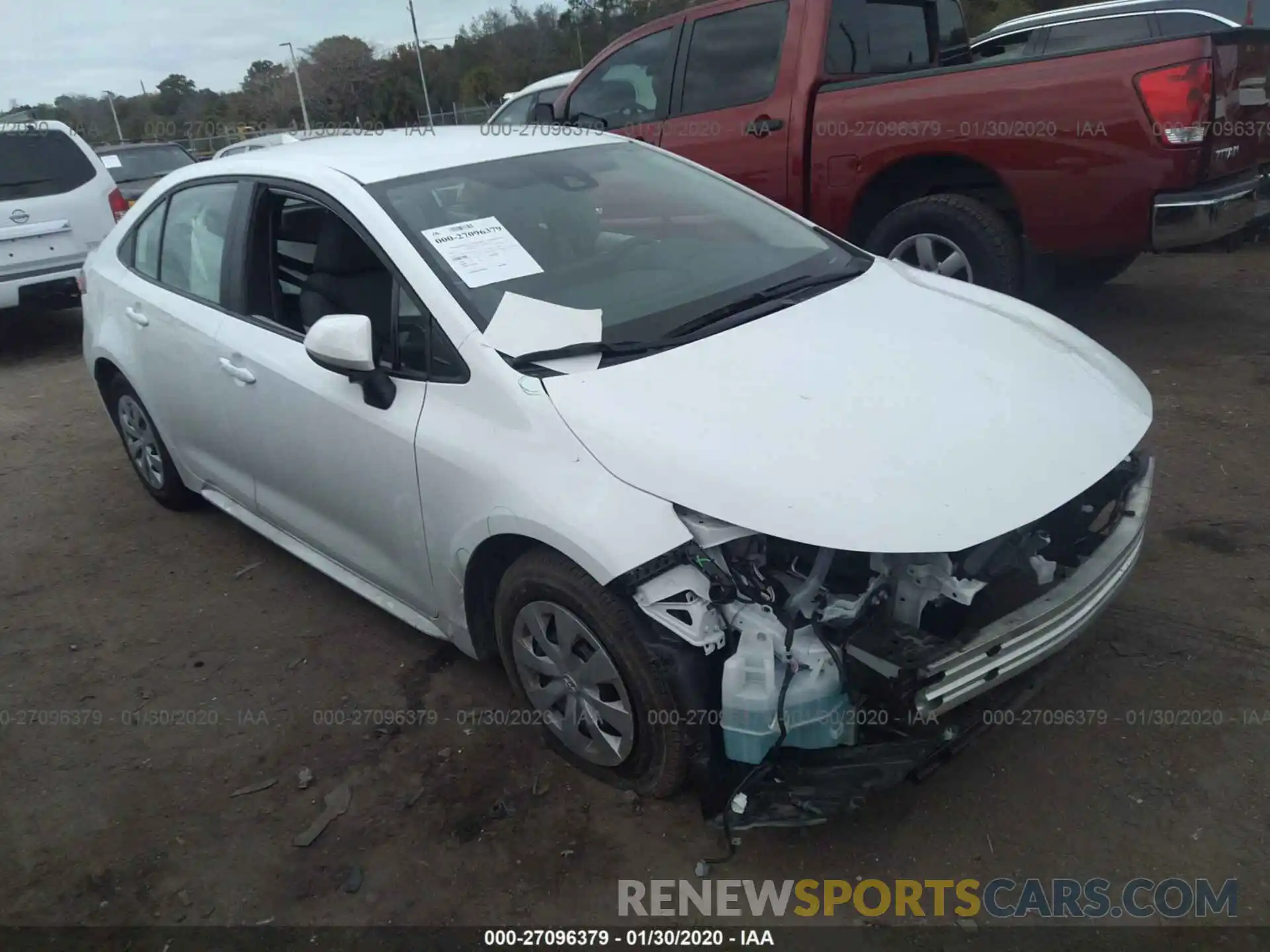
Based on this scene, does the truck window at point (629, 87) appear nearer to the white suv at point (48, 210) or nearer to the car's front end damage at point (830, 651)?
the white suv at point (48, 210)

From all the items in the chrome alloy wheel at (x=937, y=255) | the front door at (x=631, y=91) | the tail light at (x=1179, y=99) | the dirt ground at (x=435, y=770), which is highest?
the front door at (x=631, y=91)

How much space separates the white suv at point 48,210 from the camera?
7.51m

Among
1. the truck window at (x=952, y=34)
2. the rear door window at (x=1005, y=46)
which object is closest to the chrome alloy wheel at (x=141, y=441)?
the truck window at (x=952, y=34)

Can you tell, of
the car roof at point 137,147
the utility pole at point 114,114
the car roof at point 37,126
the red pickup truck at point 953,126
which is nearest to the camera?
the red pickup truck at point 953,126

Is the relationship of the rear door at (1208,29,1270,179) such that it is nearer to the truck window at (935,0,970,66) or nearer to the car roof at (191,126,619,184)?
the truck window at (935,0,970,66)

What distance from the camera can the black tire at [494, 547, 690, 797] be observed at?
7.51 feet

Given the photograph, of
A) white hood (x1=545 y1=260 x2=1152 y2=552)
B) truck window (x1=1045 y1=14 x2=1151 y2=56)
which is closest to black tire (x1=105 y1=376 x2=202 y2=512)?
white hood (x1=545 y1=260 x2=1152 y2=552)

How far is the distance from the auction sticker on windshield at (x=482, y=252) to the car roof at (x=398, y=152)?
0.33 m

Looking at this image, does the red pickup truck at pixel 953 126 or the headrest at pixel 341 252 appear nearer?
the headrest at pixel 341 252

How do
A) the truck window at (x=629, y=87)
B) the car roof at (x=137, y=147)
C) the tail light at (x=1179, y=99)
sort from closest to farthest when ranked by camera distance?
the tail light at (x=1179, y=99), the truck window at (x=629, y=87), the car roof at (x=137, y=147)

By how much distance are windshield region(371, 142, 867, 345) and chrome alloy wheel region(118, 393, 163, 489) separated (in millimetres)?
2156

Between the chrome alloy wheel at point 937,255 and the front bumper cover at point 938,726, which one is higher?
the chrome alloy wheel at point 937,255

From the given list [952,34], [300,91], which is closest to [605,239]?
[952,34]

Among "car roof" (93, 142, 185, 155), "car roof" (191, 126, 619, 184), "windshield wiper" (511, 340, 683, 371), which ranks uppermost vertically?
"car roof" (93, 142, 185, 155)
